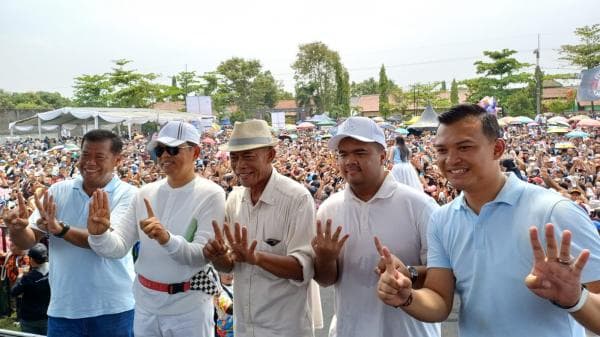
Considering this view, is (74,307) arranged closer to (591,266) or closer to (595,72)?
(591,266)

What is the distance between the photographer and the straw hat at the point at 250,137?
2414 millimetres

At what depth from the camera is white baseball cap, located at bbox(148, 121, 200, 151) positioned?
2.60 meters

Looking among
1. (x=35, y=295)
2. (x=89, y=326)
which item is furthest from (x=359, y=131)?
(x=35, y=295)

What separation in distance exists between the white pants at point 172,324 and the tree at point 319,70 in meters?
51.6

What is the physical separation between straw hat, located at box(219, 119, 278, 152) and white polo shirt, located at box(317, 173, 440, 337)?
517mm

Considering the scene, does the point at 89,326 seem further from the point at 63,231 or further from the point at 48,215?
the point at 48,215

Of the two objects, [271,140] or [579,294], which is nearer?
[579,294]

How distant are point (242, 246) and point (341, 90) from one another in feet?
174

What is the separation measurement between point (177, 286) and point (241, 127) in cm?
85

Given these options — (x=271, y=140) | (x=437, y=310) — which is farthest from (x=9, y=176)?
(x=437, y=310)

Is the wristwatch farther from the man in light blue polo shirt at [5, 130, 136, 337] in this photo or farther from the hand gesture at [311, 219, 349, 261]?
the man in light blue polo shirt at [5, 130, 136, 337]

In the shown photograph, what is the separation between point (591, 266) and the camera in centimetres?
147

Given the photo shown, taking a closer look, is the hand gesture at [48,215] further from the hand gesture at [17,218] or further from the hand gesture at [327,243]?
the hand gesture at [327,243]

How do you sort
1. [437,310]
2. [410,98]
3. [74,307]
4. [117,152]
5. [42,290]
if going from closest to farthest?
[437,310]
[74,307]
[117,152]
[42,290]
[410,98]
